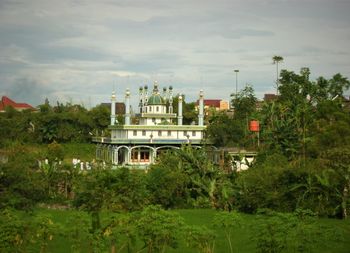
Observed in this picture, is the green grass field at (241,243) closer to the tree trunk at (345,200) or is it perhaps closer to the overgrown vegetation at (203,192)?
the overgrown vegetation at (203,192)

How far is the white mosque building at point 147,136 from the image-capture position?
4872 centimetres

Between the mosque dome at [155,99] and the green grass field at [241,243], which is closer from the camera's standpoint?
the green grass field at [241,243]

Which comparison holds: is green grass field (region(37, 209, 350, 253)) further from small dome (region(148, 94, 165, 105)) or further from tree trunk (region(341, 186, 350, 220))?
small dome (region(148, 94, 165, 105))

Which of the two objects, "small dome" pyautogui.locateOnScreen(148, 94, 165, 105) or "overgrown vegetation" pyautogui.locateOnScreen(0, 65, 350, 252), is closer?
"overgrown vegetation" pyautogui.locateOnScreen(0, 65, 350, 252)

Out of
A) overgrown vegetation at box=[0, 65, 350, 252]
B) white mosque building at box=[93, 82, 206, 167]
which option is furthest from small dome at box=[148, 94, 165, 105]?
overgrown vegetation at box=[0, 65, 350, 252]

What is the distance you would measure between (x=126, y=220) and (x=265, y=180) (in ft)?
45.3

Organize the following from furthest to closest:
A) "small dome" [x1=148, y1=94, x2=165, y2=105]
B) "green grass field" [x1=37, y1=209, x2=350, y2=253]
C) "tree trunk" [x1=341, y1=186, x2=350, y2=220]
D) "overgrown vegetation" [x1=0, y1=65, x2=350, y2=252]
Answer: "small dome" [x1=148, y1=94, x2=165, y2=105] → "tree trunk" [x1=341, y1=186, x2=350, y2=220] → "green grass field" [x1=37, y1=209, x2=350, y2=253] → "overgrown vegetation" [x1=0, y1=65, x2=350, y2=252]

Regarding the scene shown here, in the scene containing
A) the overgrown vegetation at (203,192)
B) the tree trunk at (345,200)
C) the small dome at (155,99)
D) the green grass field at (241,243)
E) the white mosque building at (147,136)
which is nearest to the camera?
the overgrown vegetation at (203,192)

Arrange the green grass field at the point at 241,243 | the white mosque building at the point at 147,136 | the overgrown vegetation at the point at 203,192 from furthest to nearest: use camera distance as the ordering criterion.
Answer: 1. the white mosque building at the point at 147,136
2. the green grass field at the point at 241,243
3. the overgrown vegetation at the point at 203,192

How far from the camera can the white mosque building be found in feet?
160

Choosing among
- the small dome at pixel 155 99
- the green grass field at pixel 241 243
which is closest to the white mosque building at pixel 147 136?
the small dome at pixel 155 99

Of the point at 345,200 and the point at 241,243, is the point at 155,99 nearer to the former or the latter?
the point at 345,200

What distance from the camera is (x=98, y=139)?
173 feet

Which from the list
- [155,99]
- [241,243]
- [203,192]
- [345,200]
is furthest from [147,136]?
[241,243]
